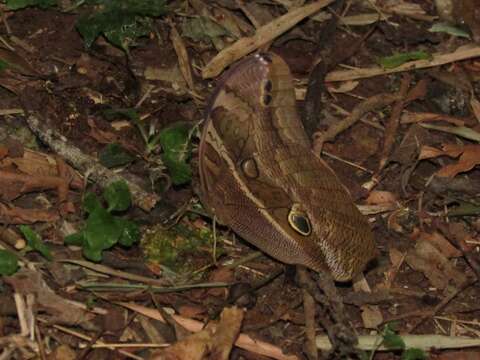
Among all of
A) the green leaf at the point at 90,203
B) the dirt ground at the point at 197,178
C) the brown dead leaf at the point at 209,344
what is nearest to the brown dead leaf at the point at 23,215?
the dirt ground at the point at 197,178

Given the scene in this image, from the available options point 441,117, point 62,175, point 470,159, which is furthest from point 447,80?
point 62,175

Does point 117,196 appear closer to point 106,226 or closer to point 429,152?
point 106,226

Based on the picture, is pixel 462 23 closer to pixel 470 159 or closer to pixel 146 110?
pixel 470 159

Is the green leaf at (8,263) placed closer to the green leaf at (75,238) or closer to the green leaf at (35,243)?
the green leaf at (35,243)

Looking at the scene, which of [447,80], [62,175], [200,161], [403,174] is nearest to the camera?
[200,161]

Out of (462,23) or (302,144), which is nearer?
(302,144)

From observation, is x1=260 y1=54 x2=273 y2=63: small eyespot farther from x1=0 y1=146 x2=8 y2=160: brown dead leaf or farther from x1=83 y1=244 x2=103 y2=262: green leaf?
x1=0 y1=146 x2=8 y2=160: brown dead leaf

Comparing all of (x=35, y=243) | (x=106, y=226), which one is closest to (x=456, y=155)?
(x=106, y=226)
